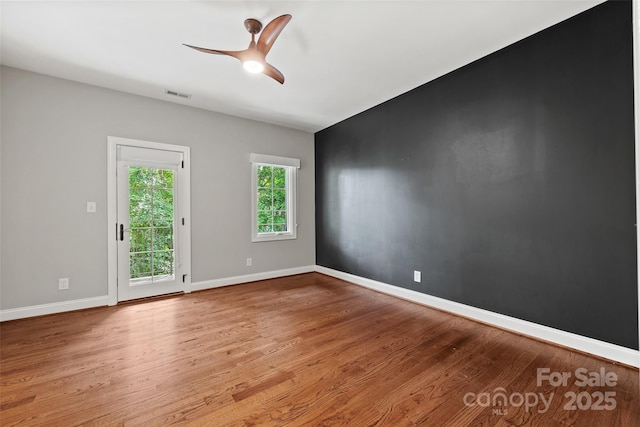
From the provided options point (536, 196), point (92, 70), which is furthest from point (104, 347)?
point (536, 196)

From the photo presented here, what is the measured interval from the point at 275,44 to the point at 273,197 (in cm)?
263

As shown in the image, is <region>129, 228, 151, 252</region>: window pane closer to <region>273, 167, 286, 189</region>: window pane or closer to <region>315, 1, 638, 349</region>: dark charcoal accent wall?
<region>273, 167, 286, 189</region>: window pane

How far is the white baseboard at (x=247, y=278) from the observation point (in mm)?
3941

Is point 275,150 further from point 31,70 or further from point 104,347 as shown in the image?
point 104,347

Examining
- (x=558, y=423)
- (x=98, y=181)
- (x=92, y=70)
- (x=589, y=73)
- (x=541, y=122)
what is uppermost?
(x=92, y=70)

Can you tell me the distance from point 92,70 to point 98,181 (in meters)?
1.22

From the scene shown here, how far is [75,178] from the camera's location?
314 cm

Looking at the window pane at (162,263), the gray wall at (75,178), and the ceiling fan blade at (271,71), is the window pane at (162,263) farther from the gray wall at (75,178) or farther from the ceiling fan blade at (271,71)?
the ceiling fan blade at (271,71)

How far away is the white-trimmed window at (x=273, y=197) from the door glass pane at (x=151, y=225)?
121cm

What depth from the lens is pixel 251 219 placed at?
14.5 feet

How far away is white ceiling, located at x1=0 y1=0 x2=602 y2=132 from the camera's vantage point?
205 centimetres

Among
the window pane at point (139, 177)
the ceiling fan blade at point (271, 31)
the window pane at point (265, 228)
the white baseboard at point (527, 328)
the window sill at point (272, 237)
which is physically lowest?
the white baseboard at point (527, 328)

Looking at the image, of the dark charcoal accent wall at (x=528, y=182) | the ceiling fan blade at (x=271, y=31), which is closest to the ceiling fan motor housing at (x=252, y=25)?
the ceiling fan blade at (x=271, y=31)

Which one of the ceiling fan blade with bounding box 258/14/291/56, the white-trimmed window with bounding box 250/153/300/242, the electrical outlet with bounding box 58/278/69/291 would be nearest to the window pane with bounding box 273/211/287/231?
the white-trimmed window with bounding box 250/153/300/242
